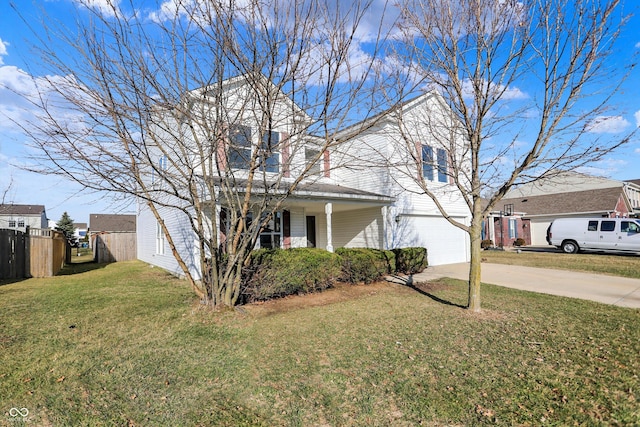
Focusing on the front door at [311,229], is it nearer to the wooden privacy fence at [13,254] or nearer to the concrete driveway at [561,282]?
the concrete driveway at [561,282]

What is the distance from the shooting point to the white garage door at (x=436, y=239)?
13805 mm

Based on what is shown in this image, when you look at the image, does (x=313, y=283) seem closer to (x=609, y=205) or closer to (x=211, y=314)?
(x=211, y=314)

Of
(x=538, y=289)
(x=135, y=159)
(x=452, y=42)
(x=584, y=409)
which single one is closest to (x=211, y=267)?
(x=135, y=159)

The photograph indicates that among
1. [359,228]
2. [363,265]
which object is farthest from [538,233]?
[363,265]

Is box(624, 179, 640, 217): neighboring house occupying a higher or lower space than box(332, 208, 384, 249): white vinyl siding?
higher

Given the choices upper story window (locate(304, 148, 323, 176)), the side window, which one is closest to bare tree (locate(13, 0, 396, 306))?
upper story window (locate(304, 148, 323, 176))

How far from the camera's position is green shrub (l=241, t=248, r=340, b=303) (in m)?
7.22

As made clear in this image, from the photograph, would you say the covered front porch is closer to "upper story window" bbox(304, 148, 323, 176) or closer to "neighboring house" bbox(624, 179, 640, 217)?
"upper story window" bbox(304, 148, 323, 176)

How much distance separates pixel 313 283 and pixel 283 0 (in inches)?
231

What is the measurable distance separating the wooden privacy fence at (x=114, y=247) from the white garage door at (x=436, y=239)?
16413mm

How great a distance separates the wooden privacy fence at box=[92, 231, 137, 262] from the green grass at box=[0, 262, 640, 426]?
13.7 meters

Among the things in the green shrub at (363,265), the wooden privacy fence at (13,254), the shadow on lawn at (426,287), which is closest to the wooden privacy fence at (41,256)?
the wooden privacy fence at (13,254)

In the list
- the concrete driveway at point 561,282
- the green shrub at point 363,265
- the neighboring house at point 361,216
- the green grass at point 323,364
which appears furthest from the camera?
the neighboring house at point 361,216

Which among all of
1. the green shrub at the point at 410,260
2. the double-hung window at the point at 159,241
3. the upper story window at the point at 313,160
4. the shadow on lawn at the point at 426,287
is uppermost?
the upper story window at the point at 313,160
